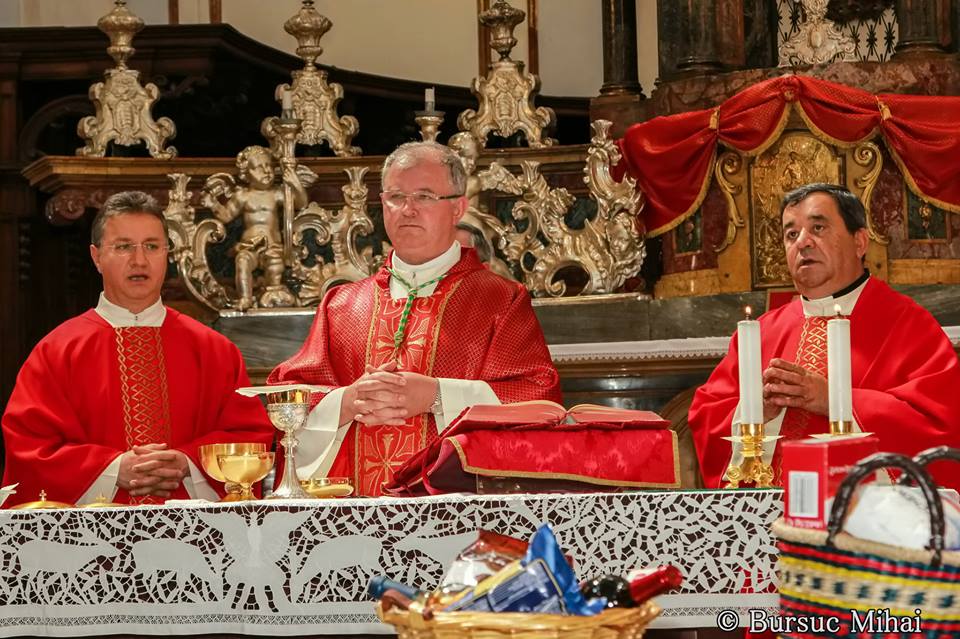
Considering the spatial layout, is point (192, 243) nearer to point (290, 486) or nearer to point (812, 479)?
point (290, 486)

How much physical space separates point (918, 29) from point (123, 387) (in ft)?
11.5

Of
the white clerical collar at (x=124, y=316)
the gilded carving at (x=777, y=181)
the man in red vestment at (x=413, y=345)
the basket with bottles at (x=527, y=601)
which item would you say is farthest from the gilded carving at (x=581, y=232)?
the basket with bottles at (x=527, y=601)

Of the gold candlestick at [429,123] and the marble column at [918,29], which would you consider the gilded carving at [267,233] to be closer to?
the gold candlestick at [429,123]

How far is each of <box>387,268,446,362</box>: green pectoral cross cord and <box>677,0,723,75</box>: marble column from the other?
2448mm

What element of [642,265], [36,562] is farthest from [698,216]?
[36,562]

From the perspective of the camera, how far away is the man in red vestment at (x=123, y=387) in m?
4.61

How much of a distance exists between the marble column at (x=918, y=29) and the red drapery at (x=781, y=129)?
367mm

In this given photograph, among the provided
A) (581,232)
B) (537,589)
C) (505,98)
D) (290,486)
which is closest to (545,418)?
(290,486)

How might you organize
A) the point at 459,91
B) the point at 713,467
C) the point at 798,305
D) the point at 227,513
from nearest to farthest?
1. the point at 227,513
2. the point at 713,467
3. the point at 798,305
4. the point at 459,91

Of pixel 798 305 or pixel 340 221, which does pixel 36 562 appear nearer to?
pixel 798 305

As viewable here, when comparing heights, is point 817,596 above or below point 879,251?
below

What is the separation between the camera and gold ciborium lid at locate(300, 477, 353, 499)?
12.7 feet

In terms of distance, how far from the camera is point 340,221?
273 inches

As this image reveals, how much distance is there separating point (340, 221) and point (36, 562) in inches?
142
